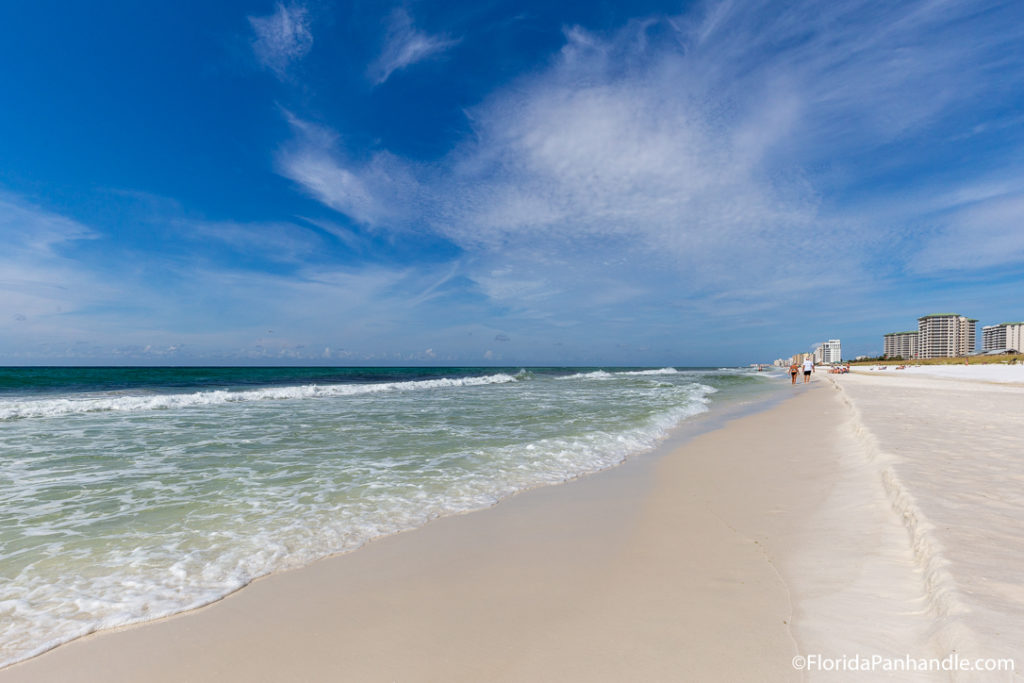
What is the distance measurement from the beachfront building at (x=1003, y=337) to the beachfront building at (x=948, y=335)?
9.00 ft

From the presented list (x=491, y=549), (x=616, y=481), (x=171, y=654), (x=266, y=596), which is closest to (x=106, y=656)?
(x=171, y=654)

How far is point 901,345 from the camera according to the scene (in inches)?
4683

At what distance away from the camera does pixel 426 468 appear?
7.07m

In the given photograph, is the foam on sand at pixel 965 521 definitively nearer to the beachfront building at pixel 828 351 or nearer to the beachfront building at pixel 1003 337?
the beachfront building at pixel 1003 337

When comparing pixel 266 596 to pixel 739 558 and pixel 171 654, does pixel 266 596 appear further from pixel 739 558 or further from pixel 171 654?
pixel 739 558

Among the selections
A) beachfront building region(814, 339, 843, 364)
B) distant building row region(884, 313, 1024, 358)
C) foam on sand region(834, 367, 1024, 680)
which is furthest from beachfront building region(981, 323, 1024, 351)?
foam on sand region(834, 367, 1024, 680)

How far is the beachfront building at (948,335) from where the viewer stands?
104m

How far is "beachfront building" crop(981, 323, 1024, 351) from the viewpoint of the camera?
84375mm

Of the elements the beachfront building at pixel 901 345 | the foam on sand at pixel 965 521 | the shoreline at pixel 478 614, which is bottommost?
the shoreline at pixel 478 614

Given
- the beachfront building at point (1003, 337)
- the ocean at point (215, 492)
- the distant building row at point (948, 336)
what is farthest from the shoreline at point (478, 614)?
the distant building row at point (948, 336)

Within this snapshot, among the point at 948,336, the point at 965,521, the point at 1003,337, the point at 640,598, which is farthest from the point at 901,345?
the point at 640,598

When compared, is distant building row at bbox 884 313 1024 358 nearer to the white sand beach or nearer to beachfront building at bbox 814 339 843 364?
beachfront building at bbox 814 339 843 364

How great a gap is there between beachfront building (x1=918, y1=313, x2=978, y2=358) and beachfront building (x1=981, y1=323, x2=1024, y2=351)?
274cm

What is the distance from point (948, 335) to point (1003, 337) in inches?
466
